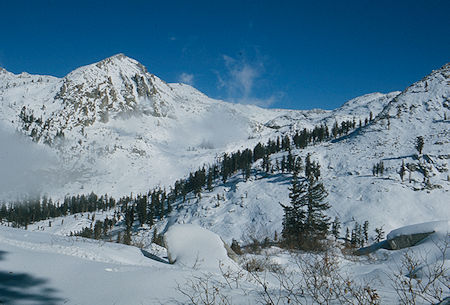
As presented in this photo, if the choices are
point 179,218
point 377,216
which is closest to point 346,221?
point 377,216

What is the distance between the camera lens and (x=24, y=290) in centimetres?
460

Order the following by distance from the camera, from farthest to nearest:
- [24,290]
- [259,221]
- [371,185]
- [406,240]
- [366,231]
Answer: [371,185], [259,221], [366,231], [406,240], [24,290]

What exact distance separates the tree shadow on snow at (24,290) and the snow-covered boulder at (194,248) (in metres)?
4.40

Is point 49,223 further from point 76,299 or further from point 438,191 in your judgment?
point 438,191

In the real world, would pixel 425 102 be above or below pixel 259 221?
above

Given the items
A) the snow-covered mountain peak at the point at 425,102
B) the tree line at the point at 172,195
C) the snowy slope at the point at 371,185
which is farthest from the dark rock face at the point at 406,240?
the snow-covered mountain peak at the point at 425,102

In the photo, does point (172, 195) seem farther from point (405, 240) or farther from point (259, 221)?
point (405, 240)

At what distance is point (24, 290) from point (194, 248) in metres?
5.51

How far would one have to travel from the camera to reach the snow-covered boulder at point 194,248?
8.64 metres

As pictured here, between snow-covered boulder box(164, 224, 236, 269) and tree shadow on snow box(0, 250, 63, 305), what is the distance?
440cm

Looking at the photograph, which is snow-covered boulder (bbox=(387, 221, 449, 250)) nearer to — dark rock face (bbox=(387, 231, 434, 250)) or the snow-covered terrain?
dark rock face (bbox=(387, 231, 434, 250))

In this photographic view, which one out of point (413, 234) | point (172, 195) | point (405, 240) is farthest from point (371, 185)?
point (172, 195)

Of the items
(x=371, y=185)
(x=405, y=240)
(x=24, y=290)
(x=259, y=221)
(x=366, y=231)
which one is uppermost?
(x=371, y=185)

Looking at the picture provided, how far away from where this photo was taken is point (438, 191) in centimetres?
6806
